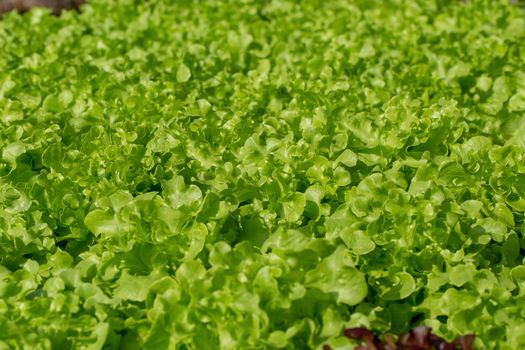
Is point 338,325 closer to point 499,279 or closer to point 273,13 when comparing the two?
point 499,279

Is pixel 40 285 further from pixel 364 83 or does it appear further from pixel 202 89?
pixel 364 83

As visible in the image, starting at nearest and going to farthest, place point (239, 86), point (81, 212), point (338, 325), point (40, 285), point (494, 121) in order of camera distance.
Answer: point (338, 325), point (40, 285), point (81, 212), point (494, 121), point (239, 86)

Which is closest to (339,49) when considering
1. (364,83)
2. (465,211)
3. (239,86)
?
(364,83)

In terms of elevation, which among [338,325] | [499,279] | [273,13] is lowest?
[273,13]

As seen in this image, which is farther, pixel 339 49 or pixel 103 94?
Answer: pixel 339 49

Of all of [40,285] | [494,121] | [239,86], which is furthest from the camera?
[239,86]

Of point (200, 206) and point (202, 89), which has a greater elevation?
point (200, 206)
